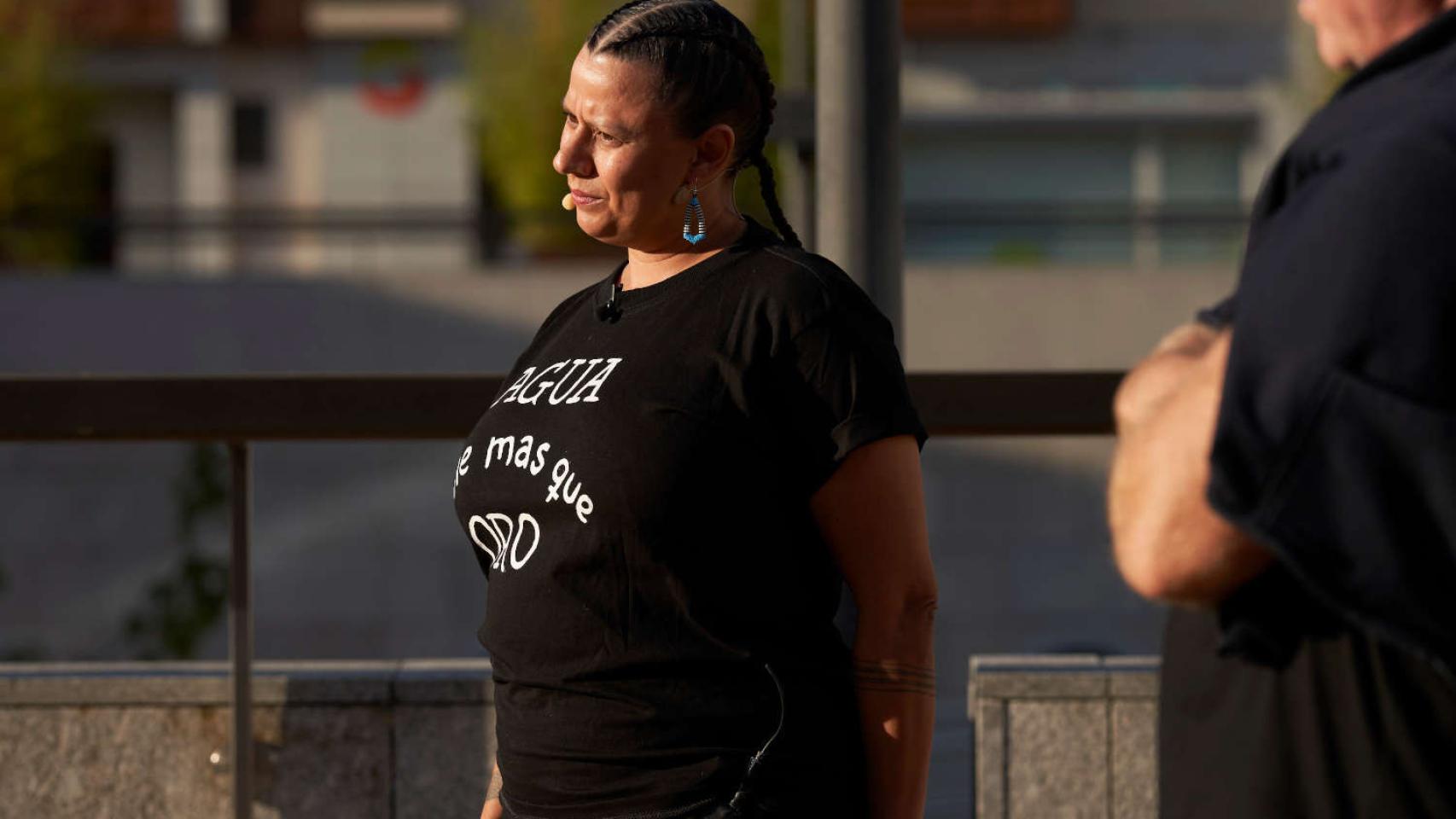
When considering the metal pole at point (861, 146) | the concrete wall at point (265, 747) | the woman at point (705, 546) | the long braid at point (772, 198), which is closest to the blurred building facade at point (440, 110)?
the concrete wall at point (265, 747)

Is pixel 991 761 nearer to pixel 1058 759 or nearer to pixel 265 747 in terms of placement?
pixel 1058 759

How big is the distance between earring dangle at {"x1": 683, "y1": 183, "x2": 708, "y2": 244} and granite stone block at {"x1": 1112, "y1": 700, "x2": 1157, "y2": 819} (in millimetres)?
1829

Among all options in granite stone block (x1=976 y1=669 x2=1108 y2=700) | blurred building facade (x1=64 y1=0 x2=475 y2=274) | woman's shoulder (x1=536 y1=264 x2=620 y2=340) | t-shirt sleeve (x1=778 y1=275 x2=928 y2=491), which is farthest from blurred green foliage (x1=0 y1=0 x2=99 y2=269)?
t-shirt sleeve (x1=778 y1=275 x2=928 y2=491)

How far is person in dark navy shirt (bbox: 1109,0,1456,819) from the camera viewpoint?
131 cm

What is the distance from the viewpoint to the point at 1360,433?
131cm

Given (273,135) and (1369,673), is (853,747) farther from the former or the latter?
(273,135)

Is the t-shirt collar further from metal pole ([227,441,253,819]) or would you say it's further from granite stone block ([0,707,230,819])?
granite stone block ([0,707,230,819])

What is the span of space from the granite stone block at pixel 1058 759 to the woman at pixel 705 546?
156cm

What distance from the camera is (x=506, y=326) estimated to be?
15.9 meters

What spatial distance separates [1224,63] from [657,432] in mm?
24952

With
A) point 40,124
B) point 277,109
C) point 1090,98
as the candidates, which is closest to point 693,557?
point 40,124

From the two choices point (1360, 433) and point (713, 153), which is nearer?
point (1360, 433)

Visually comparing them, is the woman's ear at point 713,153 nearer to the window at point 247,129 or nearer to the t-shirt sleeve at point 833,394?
the t-shirt sleeve at point 833,394

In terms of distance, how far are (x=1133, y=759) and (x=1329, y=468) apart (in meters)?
2.55
